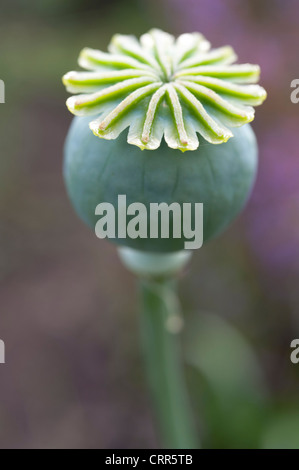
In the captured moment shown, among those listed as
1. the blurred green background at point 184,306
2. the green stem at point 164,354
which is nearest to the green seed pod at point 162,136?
the green stem at point 164,354

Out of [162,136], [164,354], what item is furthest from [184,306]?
[162,136]

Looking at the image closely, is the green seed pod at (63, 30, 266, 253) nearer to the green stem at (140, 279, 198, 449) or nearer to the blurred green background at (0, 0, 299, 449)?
the green stem at (140, 279, 198, 449)

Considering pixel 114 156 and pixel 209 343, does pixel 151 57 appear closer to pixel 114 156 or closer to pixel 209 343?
pixel 114 156

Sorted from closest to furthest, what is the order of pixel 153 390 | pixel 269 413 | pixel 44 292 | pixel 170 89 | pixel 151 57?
pixel 170 89, pixel 151 57, pixel 153 390, pixel 269 413, pixel 44 292

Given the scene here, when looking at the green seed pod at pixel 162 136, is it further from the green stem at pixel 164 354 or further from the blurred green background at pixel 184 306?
the blurred green background at pixel 184 306

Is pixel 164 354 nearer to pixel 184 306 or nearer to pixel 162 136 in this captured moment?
pixel 162 136

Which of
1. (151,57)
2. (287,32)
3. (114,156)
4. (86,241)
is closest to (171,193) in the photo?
(114,156)
